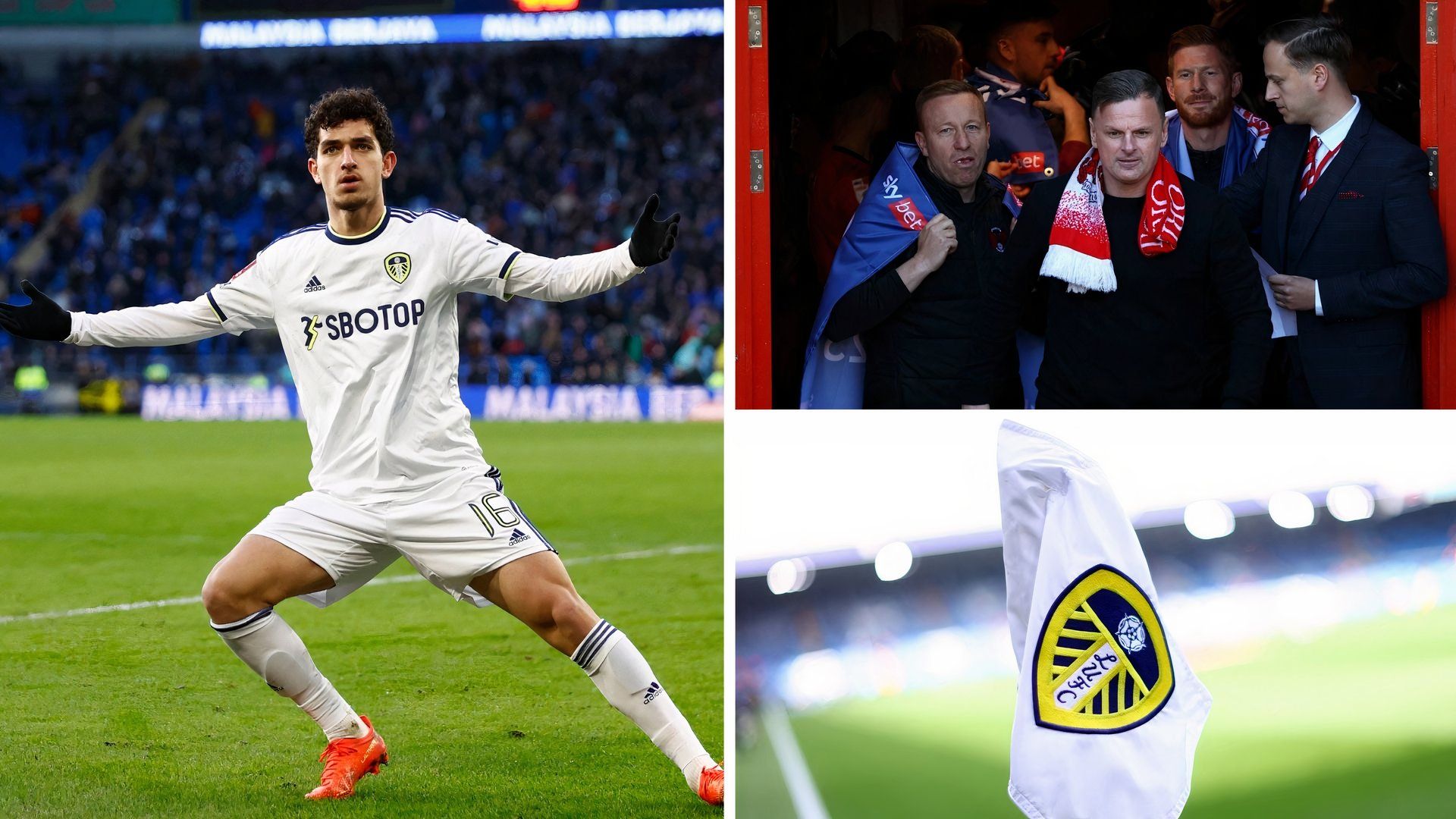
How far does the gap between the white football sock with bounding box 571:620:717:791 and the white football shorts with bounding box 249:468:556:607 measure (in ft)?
0.99

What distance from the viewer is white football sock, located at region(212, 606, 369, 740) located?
12.9 feet

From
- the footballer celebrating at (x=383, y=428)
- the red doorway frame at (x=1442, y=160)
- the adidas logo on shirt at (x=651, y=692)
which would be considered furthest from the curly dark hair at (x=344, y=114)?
the red doorway frame at (x=1442, y=160)

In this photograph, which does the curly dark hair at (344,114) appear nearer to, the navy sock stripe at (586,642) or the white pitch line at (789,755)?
the navy sock stripe at (586,642)

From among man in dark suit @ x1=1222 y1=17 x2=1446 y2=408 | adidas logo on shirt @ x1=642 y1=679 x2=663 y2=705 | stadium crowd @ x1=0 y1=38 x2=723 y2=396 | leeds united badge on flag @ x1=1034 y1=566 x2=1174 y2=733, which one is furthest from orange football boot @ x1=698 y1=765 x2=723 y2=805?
stadium crowd @ x1=0 y1=38 x2=723 y2=396

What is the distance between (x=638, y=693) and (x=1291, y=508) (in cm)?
166

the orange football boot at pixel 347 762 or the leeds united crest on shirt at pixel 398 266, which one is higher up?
the leeds united crest on shirt at pixel 398 266

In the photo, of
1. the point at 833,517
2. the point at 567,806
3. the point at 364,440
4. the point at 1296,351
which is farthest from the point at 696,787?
the point at 1296,351

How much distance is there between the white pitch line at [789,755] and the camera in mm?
3270

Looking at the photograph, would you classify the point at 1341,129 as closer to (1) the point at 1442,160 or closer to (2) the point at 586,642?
(1) the point at 1442,160

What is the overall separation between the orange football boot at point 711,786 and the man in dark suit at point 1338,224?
6.16 feet

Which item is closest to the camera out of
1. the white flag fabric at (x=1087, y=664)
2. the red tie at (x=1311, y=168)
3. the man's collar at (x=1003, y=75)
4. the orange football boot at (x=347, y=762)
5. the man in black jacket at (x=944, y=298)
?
the white flag fabric at (x=1087, y=664)

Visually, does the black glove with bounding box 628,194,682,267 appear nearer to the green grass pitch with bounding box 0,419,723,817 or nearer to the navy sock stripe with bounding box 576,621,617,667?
the navy sock stripe with bounding box 576,621,617,667

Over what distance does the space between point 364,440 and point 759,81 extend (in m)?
1.38

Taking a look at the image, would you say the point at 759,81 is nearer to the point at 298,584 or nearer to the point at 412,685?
the point at 298,584
